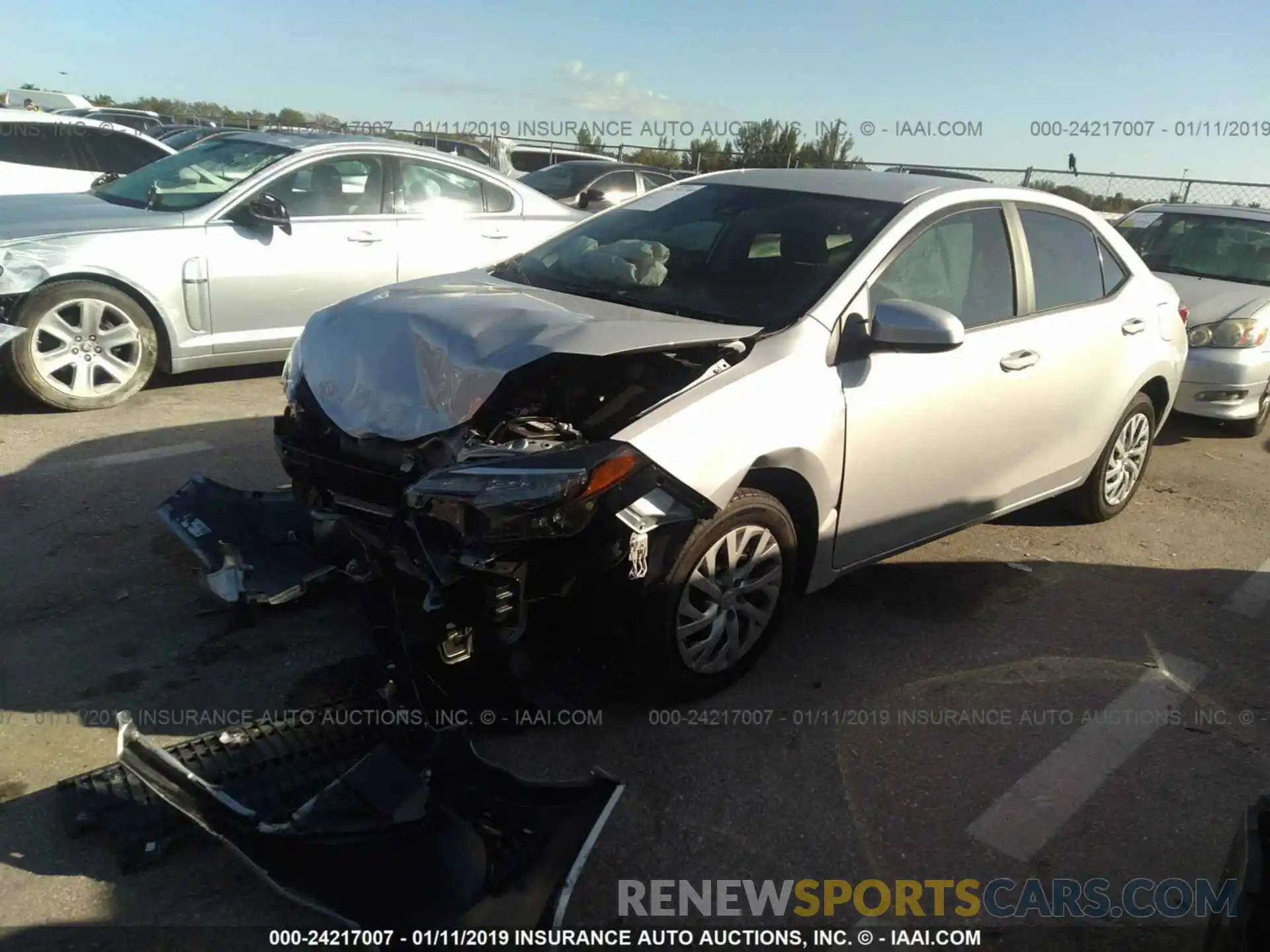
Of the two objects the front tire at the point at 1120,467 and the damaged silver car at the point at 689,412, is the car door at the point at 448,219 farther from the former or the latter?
the front tire at the point at 1120,467

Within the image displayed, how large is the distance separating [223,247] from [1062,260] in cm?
504

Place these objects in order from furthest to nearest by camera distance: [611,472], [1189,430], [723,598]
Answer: [1189,430] < [723,598] < [611,472]

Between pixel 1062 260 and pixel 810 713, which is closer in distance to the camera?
pixel 810 713

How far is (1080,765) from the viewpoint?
3.35 meters

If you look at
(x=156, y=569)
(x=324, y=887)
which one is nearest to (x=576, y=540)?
(x=324, y=887)

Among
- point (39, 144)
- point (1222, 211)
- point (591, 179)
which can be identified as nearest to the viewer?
point (1222, 211)

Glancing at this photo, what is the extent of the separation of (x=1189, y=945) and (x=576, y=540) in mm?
1882

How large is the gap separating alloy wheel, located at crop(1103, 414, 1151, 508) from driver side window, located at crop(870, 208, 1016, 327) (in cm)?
147

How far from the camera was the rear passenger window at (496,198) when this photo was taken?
7.73 meters

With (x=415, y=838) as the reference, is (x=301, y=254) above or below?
above

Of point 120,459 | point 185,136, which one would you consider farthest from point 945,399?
point 185,136

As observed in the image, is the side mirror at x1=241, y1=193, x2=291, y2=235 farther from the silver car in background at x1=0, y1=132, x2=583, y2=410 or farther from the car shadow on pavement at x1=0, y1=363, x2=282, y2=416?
the car shadow on pavement at x1=0, y1=363, x2=282, y2=416

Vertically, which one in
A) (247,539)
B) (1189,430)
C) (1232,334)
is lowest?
(1189,430)

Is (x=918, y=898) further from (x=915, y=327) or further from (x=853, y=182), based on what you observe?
(x=853, y=182)
